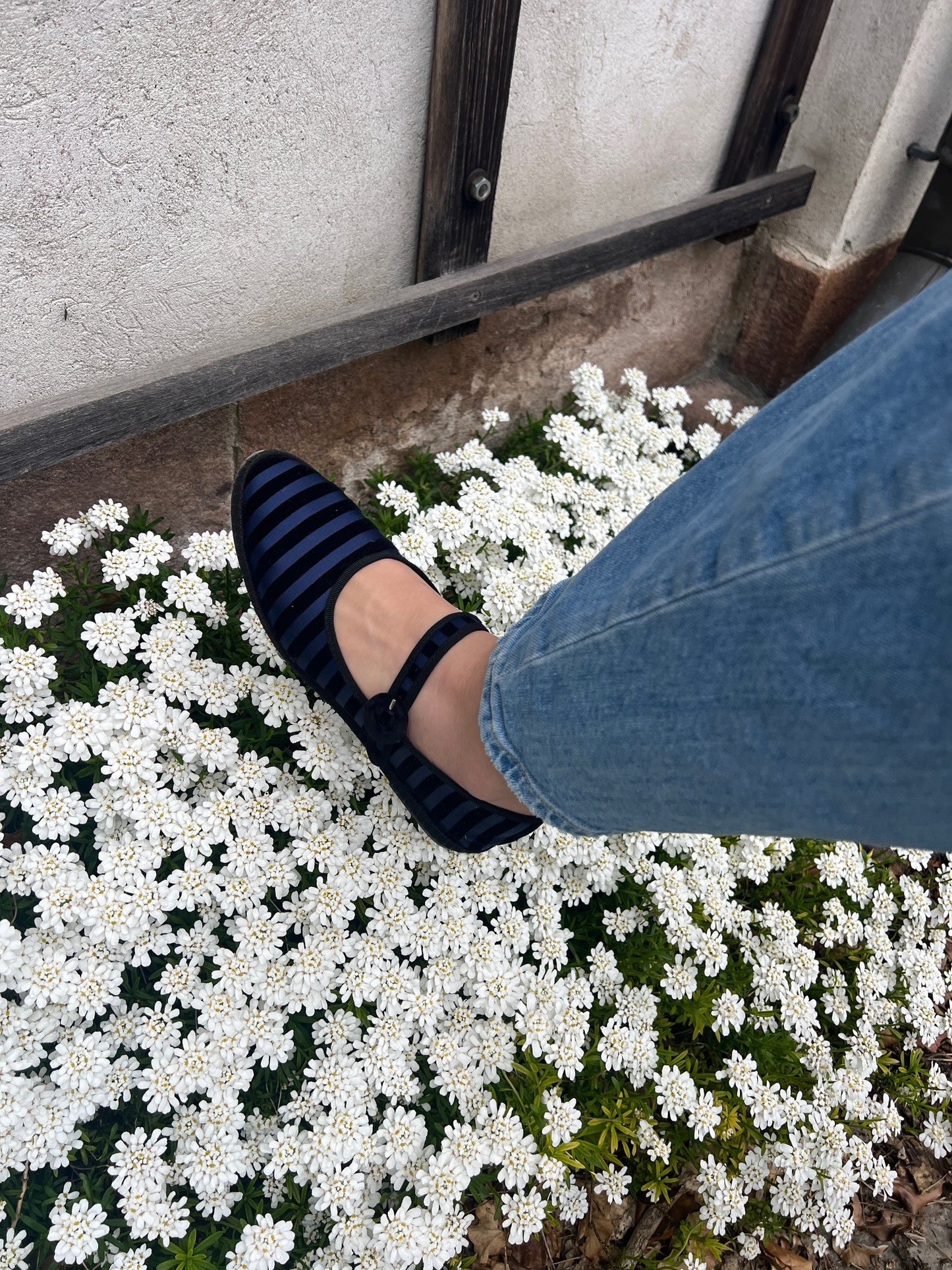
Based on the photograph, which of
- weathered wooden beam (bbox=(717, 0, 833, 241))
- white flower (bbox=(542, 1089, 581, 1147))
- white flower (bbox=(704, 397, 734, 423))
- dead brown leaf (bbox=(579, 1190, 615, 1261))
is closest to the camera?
white flower (bbox=(542, 1089, 581, 1147))

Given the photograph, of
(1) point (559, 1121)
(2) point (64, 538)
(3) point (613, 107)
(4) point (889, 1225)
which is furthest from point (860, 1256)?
(3) point (613, 107)

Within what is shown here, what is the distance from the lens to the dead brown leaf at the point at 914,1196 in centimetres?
185

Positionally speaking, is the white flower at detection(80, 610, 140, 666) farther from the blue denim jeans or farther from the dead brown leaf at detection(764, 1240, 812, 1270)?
the dead brown leaf at detection(764, 1240, 812, 1270)

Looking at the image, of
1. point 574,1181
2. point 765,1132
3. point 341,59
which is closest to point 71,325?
point 341,59

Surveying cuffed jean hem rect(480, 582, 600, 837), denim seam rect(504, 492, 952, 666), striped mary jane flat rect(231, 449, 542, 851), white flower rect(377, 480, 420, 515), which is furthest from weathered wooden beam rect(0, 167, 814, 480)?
denim seam rect(504, 492, 952, 666)

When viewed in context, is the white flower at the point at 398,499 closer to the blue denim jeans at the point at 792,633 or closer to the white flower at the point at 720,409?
the blue denim jeans at the point at 792,633

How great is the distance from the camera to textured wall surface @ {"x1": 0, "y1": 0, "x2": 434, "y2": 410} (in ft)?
4.40

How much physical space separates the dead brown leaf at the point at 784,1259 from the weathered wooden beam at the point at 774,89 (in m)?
2.63

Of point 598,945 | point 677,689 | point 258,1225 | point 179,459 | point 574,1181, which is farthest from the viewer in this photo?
point 179,459

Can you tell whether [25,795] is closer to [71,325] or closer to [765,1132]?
[71,325]

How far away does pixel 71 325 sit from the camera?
5.06 feet

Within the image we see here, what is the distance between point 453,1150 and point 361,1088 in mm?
179

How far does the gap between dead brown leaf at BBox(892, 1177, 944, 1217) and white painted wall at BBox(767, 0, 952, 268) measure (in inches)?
99.0

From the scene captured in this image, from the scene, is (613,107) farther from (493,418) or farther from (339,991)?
(339,991)
